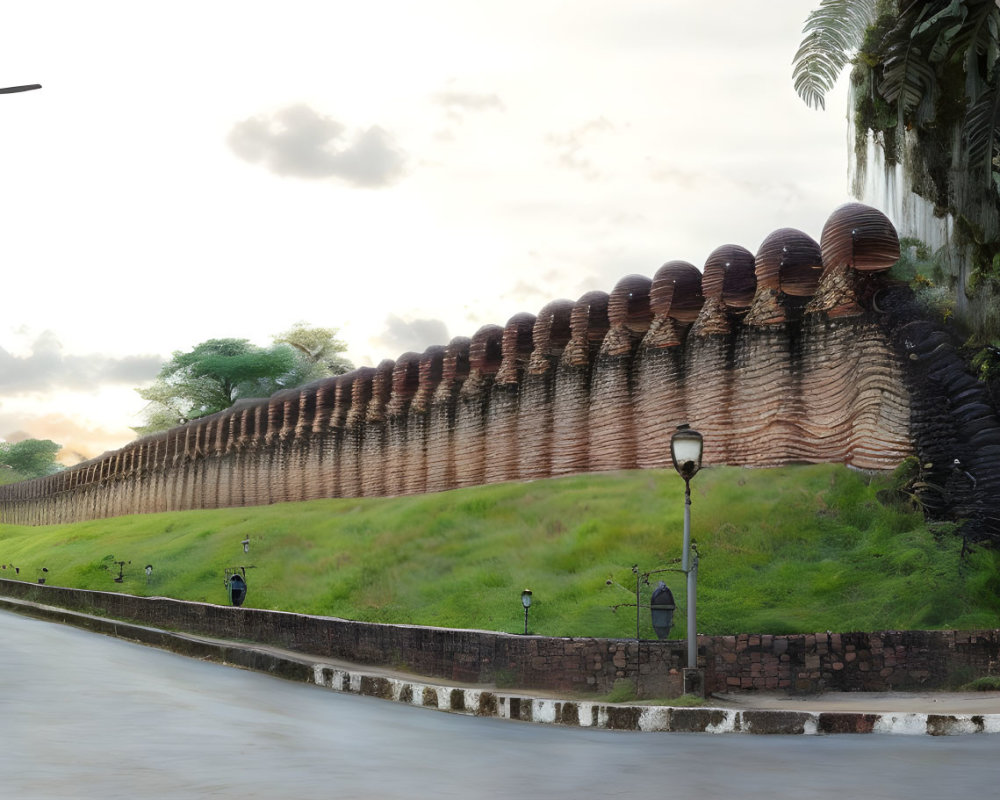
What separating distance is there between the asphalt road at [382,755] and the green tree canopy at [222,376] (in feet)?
195

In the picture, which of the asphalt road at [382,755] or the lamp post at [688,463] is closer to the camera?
the asphalt road at [382,755]

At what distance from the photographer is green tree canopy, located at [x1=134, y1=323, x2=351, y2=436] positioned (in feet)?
236

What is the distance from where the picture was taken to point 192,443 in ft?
164

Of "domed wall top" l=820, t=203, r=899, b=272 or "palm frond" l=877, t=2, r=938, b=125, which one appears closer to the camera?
"palm frond" l=877, t=2, r=938, b=125

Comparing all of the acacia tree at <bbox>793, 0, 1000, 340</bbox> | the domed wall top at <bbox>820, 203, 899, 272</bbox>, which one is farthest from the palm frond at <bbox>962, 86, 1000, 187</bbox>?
the domed wall top at <bbox>820, 203, 899, 272</bbox>

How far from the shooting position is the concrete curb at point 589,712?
1052cm

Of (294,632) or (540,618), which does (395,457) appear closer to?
(294,632)

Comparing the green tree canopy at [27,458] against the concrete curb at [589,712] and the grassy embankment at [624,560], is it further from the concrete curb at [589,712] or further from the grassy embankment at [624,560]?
the concrete curb at [589,712]

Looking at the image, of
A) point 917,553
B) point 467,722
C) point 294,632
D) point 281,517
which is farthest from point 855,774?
point 281,517

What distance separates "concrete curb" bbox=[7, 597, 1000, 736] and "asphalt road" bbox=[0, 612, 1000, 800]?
0.38 metres

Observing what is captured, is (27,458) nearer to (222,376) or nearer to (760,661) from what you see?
(222,376)

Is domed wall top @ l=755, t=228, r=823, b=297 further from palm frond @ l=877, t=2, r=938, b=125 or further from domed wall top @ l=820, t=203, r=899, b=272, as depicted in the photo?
palm frond @ l=877, t=2, r=938, b=125

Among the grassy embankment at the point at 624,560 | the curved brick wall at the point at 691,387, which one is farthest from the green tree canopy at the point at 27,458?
the grassy embankment at the point at 624,560

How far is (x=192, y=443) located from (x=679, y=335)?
31208 millimetres
